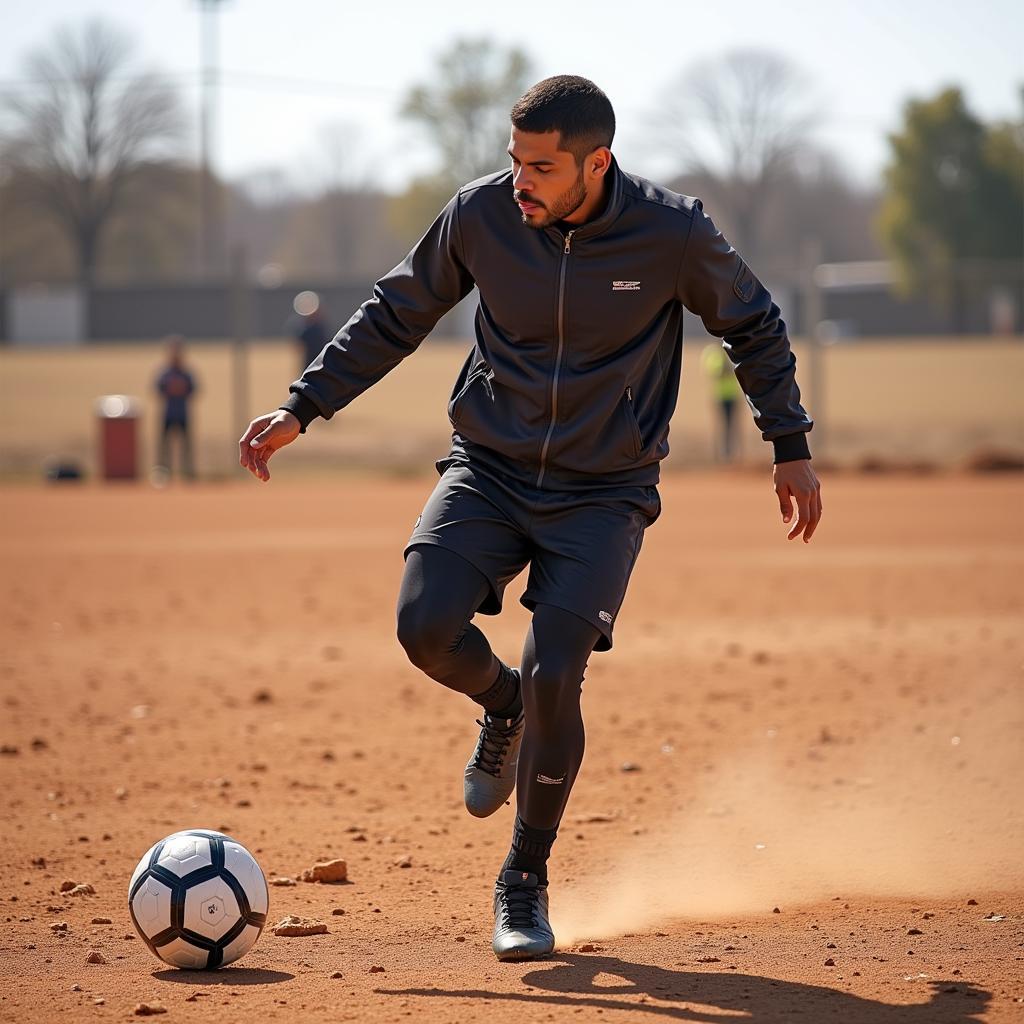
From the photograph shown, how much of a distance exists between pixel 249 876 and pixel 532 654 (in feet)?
3.24

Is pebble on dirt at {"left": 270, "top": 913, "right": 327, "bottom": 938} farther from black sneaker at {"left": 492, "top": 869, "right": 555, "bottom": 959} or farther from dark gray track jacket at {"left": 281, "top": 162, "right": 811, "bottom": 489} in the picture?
dark gray track jacket at {"left": 281, "top": 162, "right": 811, "bottom": 489}

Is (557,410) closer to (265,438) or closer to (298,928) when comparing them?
(265,438)

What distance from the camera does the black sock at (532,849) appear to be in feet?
13.5

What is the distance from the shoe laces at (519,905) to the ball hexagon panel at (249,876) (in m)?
0.65

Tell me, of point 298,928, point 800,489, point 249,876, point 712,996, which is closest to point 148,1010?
point 249,876

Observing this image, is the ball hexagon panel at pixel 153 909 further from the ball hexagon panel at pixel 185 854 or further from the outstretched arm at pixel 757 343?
the outstretched arm at pixel 757 343

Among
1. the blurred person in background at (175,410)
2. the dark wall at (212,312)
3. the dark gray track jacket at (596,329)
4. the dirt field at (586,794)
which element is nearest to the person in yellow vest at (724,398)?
the blurred person in background at (175,410)

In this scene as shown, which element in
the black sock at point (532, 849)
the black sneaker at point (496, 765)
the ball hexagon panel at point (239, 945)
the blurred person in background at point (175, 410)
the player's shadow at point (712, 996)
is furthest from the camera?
the blurred person in background at point (175, 410)

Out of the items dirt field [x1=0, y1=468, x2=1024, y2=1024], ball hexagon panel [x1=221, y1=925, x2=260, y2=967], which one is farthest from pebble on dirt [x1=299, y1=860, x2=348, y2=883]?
ball hexagon panel [x1=221, y1=925, x2=260, y2=967]

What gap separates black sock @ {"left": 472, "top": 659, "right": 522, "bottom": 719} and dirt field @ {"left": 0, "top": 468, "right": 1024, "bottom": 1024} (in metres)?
0.62

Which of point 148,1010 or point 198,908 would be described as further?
point 198,908

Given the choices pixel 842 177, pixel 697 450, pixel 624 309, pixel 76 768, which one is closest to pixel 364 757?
pixel 76 768

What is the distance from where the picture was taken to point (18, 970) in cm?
396

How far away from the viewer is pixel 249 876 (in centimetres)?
408
